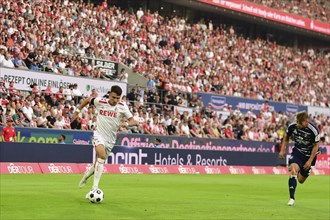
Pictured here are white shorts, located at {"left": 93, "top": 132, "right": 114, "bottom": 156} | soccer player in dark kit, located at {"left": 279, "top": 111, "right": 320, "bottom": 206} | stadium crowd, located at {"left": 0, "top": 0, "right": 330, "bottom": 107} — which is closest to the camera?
white shorts, located at {"left": 93, "top": 132, "right": 114, "bottom": 156}

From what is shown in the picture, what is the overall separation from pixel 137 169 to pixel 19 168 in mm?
6569

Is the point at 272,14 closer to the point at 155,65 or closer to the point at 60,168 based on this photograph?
the point at 155,65

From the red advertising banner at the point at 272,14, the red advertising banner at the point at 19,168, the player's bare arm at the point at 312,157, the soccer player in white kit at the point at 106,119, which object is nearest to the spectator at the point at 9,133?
the red advertising banner at the point at 19,168

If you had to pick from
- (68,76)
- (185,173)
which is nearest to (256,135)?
(185,173)

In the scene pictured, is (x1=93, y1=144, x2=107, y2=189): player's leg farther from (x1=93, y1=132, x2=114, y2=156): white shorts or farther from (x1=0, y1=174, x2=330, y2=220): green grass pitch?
(x1=0, y1=174, x2=330, y2=220): green grass pitch

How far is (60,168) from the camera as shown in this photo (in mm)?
28562

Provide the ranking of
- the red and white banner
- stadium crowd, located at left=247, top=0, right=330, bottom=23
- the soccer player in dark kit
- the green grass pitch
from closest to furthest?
the green grass pitch, the soccer player in dark kit, the red and white banner, stadium crowd, located at left=247, top=0, right=330, bottom=23

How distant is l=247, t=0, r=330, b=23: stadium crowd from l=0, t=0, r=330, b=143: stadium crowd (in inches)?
148

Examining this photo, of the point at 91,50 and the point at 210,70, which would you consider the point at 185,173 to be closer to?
the point at 91,50

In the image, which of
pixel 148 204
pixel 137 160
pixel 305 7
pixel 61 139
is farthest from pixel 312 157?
pixel 305 7

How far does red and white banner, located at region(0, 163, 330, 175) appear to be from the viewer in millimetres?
26922

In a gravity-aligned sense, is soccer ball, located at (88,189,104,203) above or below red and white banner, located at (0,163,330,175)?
above

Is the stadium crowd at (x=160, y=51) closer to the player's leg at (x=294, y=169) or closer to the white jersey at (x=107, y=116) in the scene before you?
the white jersey at (x=107, y=116)

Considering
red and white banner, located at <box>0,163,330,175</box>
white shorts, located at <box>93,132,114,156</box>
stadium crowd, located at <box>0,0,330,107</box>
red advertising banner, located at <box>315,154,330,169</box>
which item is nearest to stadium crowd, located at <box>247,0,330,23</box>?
stadium crowd, located at <box>0,0,330,107</box>
